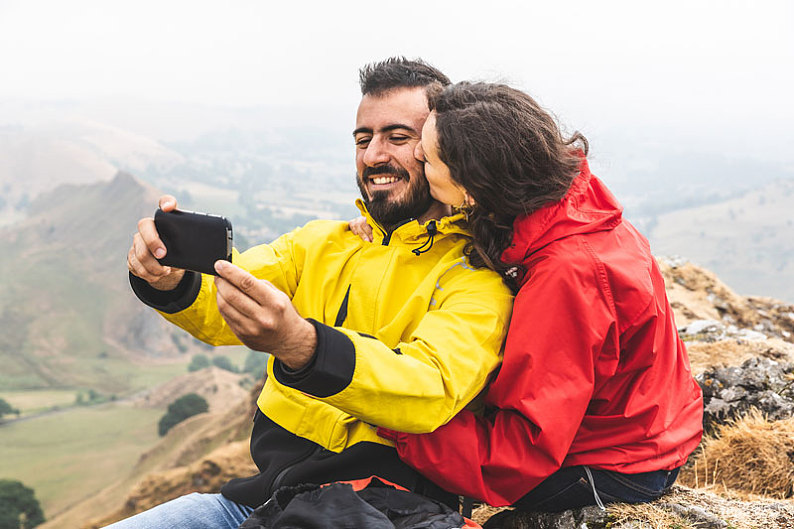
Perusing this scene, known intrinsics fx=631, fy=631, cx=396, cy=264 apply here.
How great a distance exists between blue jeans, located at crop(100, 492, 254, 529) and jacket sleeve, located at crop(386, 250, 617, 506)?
61.5 inches

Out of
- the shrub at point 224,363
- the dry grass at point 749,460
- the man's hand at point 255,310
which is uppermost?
the man's hand at point 255,310

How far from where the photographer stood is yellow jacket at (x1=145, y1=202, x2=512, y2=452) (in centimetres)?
308

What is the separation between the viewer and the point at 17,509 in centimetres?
5862

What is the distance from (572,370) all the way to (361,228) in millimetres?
2001

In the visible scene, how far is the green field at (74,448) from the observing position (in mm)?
83188

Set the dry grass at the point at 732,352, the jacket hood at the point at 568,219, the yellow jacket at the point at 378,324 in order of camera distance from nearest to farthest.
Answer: the yellow jacket at the point at 378,324 < the jacket hood at the point at 568,219 < the dry grass at the point at 732,352

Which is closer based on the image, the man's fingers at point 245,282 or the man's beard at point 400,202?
the man's fingers at point 245,282

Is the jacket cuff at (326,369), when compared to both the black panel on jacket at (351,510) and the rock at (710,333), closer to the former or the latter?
the black panel on jacket at (351,510)

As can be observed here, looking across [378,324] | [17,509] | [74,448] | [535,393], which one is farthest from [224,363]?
[535,393]

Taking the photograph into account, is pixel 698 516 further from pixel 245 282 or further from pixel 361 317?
pixel 245 282

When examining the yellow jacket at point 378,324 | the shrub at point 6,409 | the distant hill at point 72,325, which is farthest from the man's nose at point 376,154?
the distant hill at point 72,325

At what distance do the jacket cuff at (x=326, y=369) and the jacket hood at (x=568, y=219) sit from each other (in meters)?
1.32

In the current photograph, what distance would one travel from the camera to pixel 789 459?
5.80 metres

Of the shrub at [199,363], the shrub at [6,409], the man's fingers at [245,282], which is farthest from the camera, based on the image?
the shrub at [199,363]
